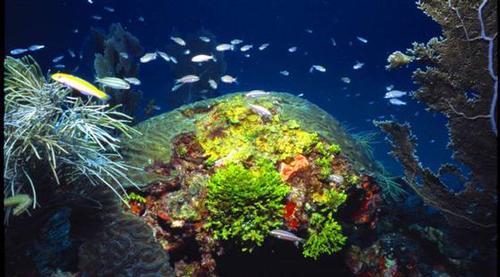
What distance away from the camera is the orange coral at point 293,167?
4991mm

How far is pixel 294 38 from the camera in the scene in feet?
155

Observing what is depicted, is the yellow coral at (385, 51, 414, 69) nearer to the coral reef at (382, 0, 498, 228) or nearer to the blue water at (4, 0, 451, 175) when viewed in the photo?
the coral reef at (382, 0, 498, 228)

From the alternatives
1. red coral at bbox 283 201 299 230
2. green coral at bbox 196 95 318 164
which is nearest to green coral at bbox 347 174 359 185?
green coral at bbox 196 95 318 164

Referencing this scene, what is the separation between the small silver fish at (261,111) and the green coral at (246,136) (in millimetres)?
75

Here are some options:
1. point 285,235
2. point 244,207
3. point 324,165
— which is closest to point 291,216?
point 285,235

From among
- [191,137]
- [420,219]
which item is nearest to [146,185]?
[191,137]

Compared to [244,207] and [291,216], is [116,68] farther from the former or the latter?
[291,216]

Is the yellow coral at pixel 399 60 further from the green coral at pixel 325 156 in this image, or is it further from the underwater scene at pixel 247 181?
the green coral at pixel 325 156

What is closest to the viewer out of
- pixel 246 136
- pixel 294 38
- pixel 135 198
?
pixel 135 198

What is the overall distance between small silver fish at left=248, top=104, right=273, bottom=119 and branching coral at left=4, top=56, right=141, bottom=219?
2362 millimetres

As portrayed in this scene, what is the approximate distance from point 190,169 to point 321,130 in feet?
7.31

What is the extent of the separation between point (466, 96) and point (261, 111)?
2.89 metres

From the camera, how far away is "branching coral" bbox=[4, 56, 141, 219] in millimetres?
3812

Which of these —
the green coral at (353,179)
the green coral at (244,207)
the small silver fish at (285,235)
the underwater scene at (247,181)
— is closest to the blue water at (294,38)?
the underwater scene at (247,181)
